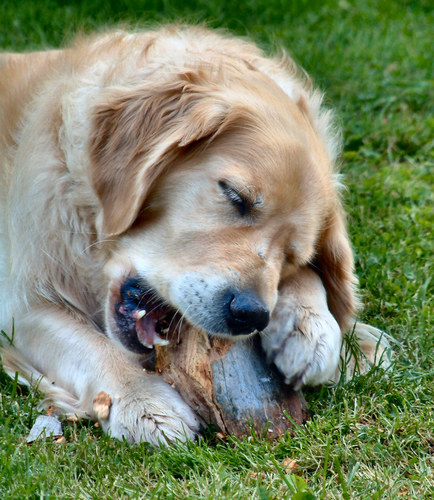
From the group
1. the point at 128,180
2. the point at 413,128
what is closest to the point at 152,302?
the point at 128,180

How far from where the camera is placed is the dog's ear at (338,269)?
11.9ft

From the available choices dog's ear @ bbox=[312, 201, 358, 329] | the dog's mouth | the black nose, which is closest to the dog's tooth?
the dog's mouth

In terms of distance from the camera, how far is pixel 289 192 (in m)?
3.22

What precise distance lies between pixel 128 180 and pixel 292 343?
39.9 inches

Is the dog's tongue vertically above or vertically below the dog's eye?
below

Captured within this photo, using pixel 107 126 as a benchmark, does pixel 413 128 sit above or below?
below

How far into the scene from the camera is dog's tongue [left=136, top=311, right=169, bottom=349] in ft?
10.6

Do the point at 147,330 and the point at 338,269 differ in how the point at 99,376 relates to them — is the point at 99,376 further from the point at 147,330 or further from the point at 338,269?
the point at 338,269

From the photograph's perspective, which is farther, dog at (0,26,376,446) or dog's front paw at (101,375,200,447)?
dog at (0,26,376,446)

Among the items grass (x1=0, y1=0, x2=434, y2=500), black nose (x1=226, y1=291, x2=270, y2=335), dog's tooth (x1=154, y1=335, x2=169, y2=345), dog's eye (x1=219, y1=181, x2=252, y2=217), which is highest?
dog's eye (x1=219, y1=181, x2=252, y2=217)

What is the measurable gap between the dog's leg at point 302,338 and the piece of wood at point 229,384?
2.8 inches

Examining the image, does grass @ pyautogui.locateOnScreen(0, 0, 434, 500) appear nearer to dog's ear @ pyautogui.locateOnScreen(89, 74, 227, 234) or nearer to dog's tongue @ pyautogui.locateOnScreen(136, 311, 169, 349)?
dog's tongue @ pyautogui.locateOnScreen(136, 311, 169, 349)

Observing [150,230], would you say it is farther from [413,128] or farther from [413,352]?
[413,128]

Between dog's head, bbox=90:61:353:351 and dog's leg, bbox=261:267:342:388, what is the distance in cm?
17
